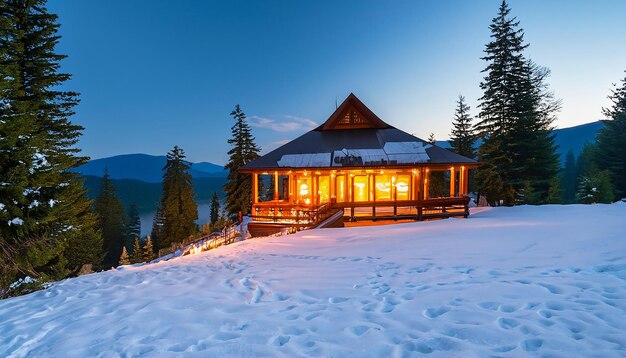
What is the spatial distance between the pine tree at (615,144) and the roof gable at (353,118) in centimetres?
2441

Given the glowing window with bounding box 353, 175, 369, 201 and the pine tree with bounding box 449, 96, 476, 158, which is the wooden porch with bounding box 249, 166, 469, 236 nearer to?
the glowing window with bounding box 353, 175, 369, 201

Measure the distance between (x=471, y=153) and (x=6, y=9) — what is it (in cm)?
4562

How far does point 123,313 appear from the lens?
4.23 m

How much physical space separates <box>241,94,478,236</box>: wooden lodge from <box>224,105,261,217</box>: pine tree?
923cm

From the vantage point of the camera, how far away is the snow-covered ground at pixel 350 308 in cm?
294

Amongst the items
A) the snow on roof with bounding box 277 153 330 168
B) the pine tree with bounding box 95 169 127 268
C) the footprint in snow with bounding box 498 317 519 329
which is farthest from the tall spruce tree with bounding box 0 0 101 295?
the pine tree with bounding box 95 169 127 268

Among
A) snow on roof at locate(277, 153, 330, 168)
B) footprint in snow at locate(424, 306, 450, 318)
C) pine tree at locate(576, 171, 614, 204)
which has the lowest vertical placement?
footprint in snow at locate(424, 306, 450, 318)

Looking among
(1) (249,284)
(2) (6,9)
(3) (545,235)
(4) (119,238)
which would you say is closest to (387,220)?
(3) (545,235)

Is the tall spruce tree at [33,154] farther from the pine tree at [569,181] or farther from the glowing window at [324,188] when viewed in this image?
the pine tree at [569,181]

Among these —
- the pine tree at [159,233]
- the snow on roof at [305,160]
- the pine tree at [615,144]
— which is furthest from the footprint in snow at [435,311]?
the pine tree at [159,233]

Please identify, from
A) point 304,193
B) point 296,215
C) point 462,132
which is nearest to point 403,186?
point 304,193

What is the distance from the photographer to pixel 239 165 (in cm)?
3116

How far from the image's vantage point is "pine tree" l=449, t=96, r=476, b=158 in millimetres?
40094

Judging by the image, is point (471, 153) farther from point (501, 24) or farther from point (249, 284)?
point (249, 284)
